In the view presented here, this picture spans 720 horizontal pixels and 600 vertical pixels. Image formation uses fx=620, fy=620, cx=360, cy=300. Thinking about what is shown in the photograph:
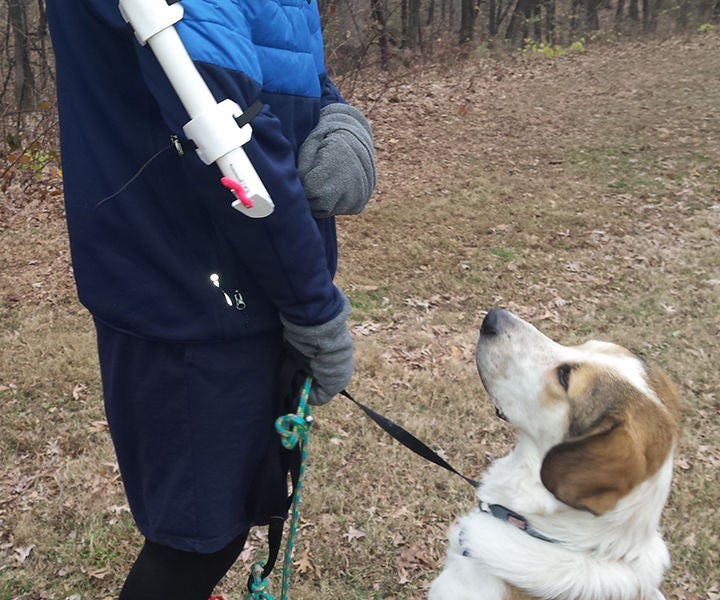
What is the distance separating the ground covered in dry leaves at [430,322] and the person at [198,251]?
1633 mm

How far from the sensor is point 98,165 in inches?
54.9

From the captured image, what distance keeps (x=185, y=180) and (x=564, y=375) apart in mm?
1533

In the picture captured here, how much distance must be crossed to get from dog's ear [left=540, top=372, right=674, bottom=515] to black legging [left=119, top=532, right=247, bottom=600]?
112cm

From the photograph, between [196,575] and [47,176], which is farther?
[47,176]

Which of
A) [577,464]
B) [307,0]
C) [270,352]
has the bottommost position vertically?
[577,464]

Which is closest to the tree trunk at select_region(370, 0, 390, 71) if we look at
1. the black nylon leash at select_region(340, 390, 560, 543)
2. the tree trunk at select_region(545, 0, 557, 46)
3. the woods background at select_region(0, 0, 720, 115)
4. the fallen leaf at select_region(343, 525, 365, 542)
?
the woods background at select_region(0, 0, 720, 115)

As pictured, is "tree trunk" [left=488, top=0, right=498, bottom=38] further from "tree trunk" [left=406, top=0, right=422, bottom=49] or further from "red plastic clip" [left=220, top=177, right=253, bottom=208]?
"red plastic clip" [left=220, top=177, right=253, bottom=208]

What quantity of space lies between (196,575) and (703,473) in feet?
10.7

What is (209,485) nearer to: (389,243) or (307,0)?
(307,0)

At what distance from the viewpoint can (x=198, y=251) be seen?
1478 mm

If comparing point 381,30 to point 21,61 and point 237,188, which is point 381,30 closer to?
point 21,61

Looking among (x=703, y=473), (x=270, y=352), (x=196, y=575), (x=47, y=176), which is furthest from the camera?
(x=47, y=176)

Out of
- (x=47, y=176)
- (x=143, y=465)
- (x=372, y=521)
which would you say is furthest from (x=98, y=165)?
(x=47, y=176)

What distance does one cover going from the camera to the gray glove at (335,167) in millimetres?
1541
